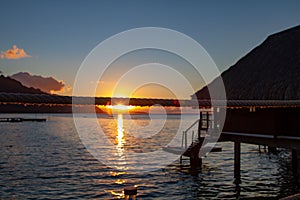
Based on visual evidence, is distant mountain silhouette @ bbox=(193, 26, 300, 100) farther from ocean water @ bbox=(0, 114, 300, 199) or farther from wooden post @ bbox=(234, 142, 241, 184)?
ocean water @ bbox=(0, 114, 300, 199)

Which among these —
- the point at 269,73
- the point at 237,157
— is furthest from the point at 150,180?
the point at 269,73

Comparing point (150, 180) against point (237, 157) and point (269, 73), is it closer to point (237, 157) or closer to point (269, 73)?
point (237, 157)

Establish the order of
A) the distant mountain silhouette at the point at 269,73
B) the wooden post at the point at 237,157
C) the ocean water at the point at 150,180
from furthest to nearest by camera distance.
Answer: the wooden post at the point at 237,157 → the ocean water at the point at 150,180 → the distant mountain silhouette at the point at 269,73

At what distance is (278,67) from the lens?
17.2 meters

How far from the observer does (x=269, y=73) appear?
17.2 meters

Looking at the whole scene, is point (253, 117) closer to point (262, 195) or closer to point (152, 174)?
point (262, 195)

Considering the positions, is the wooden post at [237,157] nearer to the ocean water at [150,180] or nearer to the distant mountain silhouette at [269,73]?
the ocean water at [150,180]

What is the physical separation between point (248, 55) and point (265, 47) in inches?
46.8

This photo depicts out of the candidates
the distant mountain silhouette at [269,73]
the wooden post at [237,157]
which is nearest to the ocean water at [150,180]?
the wooden post at [237,157]

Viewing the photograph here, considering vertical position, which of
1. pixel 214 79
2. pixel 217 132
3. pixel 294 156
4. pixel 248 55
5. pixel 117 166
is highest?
pixel 248 55

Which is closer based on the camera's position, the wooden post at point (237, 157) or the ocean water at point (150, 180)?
the ocean water at point (150, 180)

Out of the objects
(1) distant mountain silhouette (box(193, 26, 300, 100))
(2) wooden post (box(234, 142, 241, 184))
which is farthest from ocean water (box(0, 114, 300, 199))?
(1) distant mountain silhouette (box(193, 26, 300, 100))

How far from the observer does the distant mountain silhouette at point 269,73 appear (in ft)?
49.7

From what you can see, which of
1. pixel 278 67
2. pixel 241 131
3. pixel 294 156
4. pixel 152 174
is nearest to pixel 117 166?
pixel 152 174
